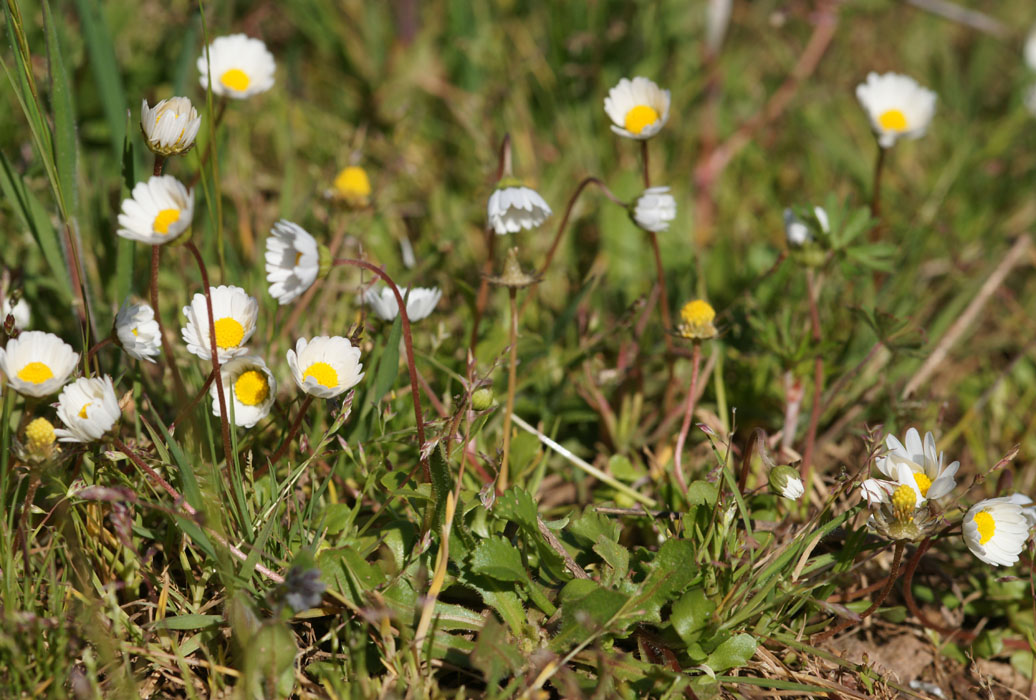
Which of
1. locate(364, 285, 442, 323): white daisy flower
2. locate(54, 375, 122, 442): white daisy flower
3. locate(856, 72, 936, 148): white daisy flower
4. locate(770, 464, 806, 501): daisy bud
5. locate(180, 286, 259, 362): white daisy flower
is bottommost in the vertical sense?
locate(770, 464, 806, 501): daisy bud

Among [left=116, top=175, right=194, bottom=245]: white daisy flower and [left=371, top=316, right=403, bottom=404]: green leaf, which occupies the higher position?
[left=116, top=175, right=194, bottom=245]: white daisy flower

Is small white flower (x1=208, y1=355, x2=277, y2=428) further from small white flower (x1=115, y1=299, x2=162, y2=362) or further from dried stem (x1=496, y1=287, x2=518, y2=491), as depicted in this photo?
dried stem (x1=496, y1=287, x2=518, y2=491)

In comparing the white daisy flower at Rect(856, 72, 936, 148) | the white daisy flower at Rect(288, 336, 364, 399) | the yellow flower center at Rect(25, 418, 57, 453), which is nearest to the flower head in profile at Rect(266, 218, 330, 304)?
the white daisy flower at Rect(288, 336, 364, 399)

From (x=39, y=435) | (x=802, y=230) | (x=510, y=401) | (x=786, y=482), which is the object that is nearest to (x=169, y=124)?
(x=39, y=435)

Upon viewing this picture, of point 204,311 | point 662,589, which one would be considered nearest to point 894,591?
point 662,589

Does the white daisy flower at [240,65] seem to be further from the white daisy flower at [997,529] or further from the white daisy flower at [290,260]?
the white daisy flower at [997,529]

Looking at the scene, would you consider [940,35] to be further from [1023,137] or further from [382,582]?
[382,582]

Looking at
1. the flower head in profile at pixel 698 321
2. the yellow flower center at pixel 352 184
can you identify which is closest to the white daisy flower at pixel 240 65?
the yellow flower center at pixel 352 184

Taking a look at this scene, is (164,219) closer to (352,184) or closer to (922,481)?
(352,184)
